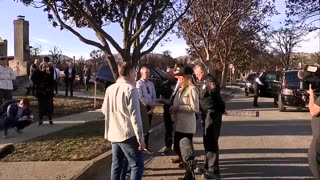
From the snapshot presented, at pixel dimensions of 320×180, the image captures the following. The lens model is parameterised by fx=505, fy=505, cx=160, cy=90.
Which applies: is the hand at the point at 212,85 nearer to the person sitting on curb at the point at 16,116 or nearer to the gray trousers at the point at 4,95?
the person sitting on curb at the point at 16,116

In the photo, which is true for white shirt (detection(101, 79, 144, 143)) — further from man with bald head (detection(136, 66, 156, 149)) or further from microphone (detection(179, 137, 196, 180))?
man with bald head (detection(136, 66, 156, 149))

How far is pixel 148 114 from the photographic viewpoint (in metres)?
8.84

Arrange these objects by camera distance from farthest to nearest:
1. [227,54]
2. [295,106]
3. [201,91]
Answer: [227,54]
[295,106]
[201,91]

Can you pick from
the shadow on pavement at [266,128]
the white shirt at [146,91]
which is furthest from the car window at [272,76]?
the white shirt at [146,91]

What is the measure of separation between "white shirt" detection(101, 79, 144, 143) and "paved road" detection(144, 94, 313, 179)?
83.9 inches

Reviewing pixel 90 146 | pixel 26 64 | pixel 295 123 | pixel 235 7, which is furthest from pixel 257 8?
pixel 90 146

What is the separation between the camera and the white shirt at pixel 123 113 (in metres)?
6.41

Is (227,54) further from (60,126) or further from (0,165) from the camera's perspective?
(0,165)

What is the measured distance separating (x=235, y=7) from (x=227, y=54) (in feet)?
44.5

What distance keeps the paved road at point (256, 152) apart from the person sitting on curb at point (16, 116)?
3.04 meters

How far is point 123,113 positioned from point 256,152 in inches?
192

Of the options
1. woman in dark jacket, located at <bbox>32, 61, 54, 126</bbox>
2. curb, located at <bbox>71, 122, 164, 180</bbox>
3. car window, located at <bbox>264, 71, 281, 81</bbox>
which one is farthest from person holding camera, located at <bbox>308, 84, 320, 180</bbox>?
car window, located at <bbox>264, 71, 281, 81</bbox>

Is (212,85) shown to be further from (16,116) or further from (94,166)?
(16,116)

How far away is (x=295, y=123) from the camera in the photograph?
16422 millimetres
